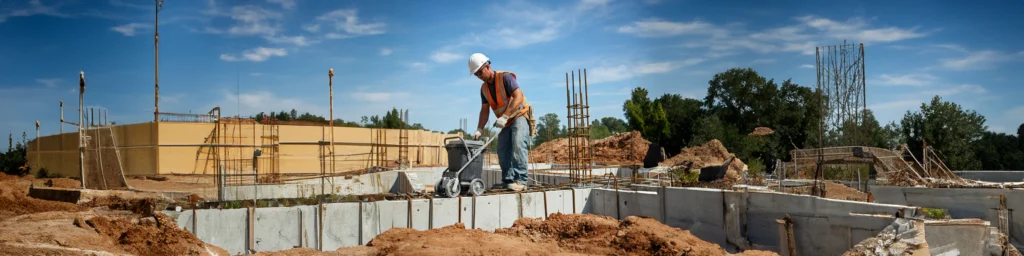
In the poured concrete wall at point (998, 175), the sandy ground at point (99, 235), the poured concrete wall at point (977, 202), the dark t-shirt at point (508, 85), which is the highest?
the dark t-shirt at point (508, 85)

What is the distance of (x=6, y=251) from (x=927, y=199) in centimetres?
1851

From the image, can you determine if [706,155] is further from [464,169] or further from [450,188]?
[450,188]

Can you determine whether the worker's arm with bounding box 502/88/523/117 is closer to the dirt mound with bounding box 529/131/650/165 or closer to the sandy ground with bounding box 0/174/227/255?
the sandy ground with bounding box 0/174/227/255

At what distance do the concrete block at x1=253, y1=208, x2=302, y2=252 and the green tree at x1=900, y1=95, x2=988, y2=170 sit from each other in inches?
1288

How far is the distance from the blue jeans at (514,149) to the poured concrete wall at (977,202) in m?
11.0

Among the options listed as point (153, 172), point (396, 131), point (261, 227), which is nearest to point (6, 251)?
point (261, 227)

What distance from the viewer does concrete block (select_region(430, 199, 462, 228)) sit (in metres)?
9.74

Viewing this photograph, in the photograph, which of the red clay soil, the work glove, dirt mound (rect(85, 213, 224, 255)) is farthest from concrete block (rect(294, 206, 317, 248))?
the work glove

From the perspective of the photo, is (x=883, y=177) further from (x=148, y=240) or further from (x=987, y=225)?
(x=148, y=240)

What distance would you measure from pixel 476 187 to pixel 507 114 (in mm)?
1455

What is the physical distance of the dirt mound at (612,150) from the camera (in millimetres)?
41638

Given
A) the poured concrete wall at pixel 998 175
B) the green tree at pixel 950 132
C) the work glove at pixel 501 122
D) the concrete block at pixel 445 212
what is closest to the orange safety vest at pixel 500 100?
the work glove at pixel 501 122

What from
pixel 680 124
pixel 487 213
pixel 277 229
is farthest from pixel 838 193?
pixel 680 124

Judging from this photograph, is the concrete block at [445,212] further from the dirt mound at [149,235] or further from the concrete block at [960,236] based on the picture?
the concrete block at [960,236]
